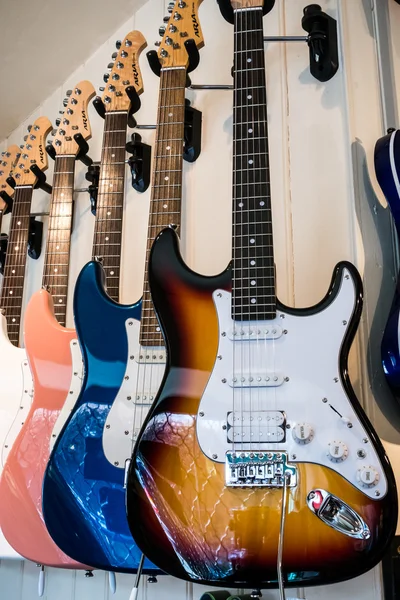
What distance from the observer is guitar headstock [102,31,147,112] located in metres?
1.47

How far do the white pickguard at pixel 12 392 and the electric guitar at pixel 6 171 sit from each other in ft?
1.90

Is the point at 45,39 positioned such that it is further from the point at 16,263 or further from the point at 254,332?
the point at 254,332

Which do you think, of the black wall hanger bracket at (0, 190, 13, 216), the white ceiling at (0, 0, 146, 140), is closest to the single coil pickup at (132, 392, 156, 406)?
the black wall hanger bracket at (0, 190, 13, 216)

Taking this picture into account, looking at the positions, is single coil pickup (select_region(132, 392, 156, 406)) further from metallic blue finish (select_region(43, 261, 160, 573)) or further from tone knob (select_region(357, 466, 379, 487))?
tone knob (select_region(357, 466, 379, 487))

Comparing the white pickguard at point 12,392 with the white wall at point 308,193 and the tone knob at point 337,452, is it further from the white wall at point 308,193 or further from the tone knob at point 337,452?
the tone knob at point 337,452

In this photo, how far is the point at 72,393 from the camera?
3.88 ft

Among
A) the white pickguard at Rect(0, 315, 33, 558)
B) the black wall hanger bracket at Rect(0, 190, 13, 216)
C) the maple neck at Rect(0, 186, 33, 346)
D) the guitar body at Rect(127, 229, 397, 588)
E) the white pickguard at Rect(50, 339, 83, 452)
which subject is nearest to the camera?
the guitar body at Rect(127, 229, 397, 588)

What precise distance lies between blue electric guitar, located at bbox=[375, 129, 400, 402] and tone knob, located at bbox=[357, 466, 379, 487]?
0.20 meters

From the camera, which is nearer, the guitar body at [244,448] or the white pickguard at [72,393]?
the guitar body at [244,448]

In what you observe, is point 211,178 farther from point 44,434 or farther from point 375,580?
point 375,580

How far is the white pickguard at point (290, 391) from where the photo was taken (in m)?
0.85

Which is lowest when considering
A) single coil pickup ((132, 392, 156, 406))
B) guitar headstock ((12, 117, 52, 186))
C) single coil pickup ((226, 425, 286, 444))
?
single coil pickup ((226, 425, 286, 444))

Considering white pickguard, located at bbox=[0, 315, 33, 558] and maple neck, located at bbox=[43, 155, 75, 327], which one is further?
maple neck, located at bbox=[43, 155, 75, 327]

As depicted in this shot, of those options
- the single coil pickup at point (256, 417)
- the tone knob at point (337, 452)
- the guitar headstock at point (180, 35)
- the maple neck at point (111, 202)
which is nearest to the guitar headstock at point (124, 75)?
the maple neck at point (111, 202)
